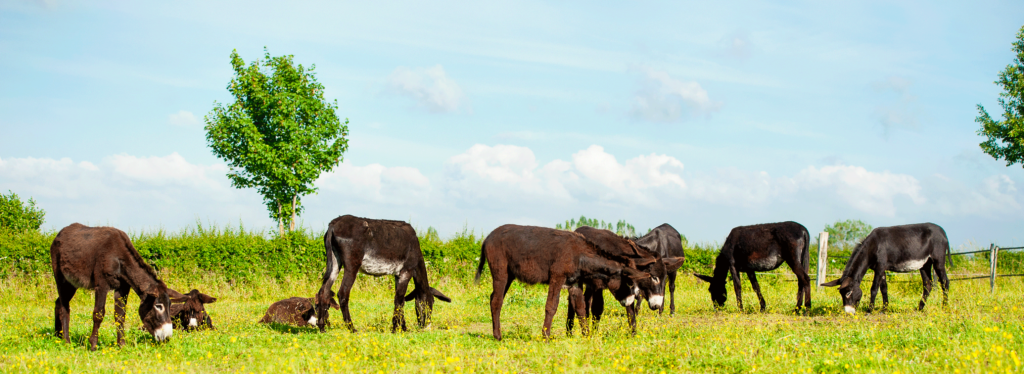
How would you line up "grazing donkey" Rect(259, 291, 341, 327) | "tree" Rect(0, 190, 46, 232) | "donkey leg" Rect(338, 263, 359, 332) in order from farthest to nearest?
"tree" Rect(0, 190, 46, 232), "grazing donkey" Rect(259, 291, 341, 327), "donkey leg" Rect(338, 263, 359, 332)

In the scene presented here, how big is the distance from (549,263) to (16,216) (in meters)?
41.9

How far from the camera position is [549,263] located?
29.4 ft

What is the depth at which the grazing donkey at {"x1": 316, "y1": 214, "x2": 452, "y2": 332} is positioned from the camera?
10703 mm

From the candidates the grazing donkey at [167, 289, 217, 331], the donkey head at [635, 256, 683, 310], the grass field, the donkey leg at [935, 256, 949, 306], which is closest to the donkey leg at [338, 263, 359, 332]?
the grass field

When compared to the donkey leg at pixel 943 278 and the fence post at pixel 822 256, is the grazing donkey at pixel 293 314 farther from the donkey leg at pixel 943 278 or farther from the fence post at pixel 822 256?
the fence post at pixel 822 256

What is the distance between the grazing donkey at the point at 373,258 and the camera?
35.1 feet

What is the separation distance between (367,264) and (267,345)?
223 centimetres

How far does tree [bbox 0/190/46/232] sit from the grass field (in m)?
30.0

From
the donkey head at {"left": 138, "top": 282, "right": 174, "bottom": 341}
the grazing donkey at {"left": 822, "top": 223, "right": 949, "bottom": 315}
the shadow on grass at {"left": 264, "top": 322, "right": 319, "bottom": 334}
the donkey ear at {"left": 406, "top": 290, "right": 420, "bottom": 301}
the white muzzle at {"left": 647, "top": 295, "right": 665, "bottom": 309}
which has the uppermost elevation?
the grazing donkey at {"left": 822, "top": 223, "right": 949, "bottom": 315}

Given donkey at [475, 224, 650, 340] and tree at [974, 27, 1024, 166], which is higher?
tree at [974, 27, 1024, 166]

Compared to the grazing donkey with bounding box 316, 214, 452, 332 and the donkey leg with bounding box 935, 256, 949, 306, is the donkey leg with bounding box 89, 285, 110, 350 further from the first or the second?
the donkey leg with bounding box 935, 256, 949, 306

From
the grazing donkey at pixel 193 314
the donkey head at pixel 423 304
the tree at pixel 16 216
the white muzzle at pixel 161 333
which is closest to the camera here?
the white muzzle at pixel 161 333

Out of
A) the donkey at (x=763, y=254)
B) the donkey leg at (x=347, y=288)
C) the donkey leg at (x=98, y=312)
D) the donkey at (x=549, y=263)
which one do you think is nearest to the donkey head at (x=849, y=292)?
the donkey at (x=763, y=254)

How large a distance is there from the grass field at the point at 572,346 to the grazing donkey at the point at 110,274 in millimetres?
384
